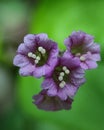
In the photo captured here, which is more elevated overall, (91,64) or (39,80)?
(39,80)

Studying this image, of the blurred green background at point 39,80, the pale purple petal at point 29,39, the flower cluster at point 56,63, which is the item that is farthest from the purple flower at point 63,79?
the blurred green background at point 39,80

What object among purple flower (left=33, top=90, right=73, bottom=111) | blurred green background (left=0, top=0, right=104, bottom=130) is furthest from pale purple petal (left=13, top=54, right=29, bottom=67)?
blurred green background (left=0, top=0, right=104, bottom=130)

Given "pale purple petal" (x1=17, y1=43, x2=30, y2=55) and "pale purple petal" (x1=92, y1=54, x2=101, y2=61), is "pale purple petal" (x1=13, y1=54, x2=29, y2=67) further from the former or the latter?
"pale purple petal" (x1=92, y1=54, x2=101, y2=61)

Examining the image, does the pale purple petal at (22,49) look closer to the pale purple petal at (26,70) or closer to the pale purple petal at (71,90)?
the pale purple petal at (26,70)

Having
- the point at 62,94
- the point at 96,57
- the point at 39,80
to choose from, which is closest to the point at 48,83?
the point at 62,94

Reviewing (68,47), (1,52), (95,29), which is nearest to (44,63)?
(68,47)

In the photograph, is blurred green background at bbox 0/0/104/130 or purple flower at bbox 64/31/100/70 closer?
purple flower at bbox 64/31/100/70

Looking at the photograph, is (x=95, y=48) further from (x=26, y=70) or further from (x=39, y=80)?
(x=39, y=80)

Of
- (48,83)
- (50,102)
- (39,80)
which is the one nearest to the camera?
(48,83)
